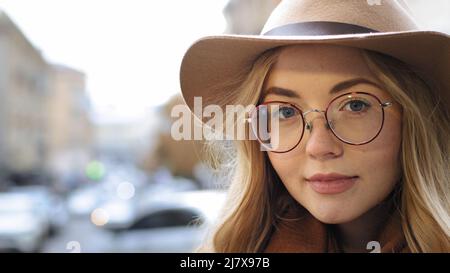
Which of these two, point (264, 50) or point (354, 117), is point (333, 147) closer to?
point (354, 117)

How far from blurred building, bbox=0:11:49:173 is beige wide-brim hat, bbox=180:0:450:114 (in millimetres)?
11228

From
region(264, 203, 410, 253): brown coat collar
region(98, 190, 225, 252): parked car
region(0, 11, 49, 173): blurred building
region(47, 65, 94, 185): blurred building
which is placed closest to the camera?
region(264, 203, 410, 253): brown coat collar

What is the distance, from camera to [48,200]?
9547mm

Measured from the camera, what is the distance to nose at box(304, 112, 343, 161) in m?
0.93

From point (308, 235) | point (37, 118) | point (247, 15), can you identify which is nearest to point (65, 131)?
point (37, 118)

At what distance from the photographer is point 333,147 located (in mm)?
940

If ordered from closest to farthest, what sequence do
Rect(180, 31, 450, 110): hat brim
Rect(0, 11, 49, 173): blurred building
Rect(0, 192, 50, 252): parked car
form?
Rect(180, 31, 450, 110): hat brim → Rect(0, 192, 50, 252): parked car → Rect(0, 11, 49, 173): blurred building

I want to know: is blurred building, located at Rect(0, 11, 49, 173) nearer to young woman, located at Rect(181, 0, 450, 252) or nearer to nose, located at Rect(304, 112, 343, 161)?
young woman, located at Rect(181, 0, 450, 252)

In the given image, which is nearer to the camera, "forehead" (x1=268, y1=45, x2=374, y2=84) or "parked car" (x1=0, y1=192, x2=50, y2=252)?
"forehead" (x1=268, y1=45, x2=374, y2=84)

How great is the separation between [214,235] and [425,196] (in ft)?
1.59

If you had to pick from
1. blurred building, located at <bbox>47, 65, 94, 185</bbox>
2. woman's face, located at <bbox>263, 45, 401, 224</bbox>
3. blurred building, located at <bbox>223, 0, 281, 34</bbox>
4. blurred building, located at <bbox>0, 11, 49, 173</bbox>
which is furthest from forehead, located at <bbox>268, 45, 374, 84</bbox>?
blurred building, located at <bbox>47, 65, 94, 185</bbox>

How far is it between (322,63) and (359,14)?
0.12 metres

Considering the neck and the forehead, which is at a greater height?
the forehead

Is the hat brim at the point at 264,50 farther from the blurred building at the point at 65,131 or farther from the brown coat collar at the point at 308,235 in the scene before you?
the blurred building at the point at 65,131
